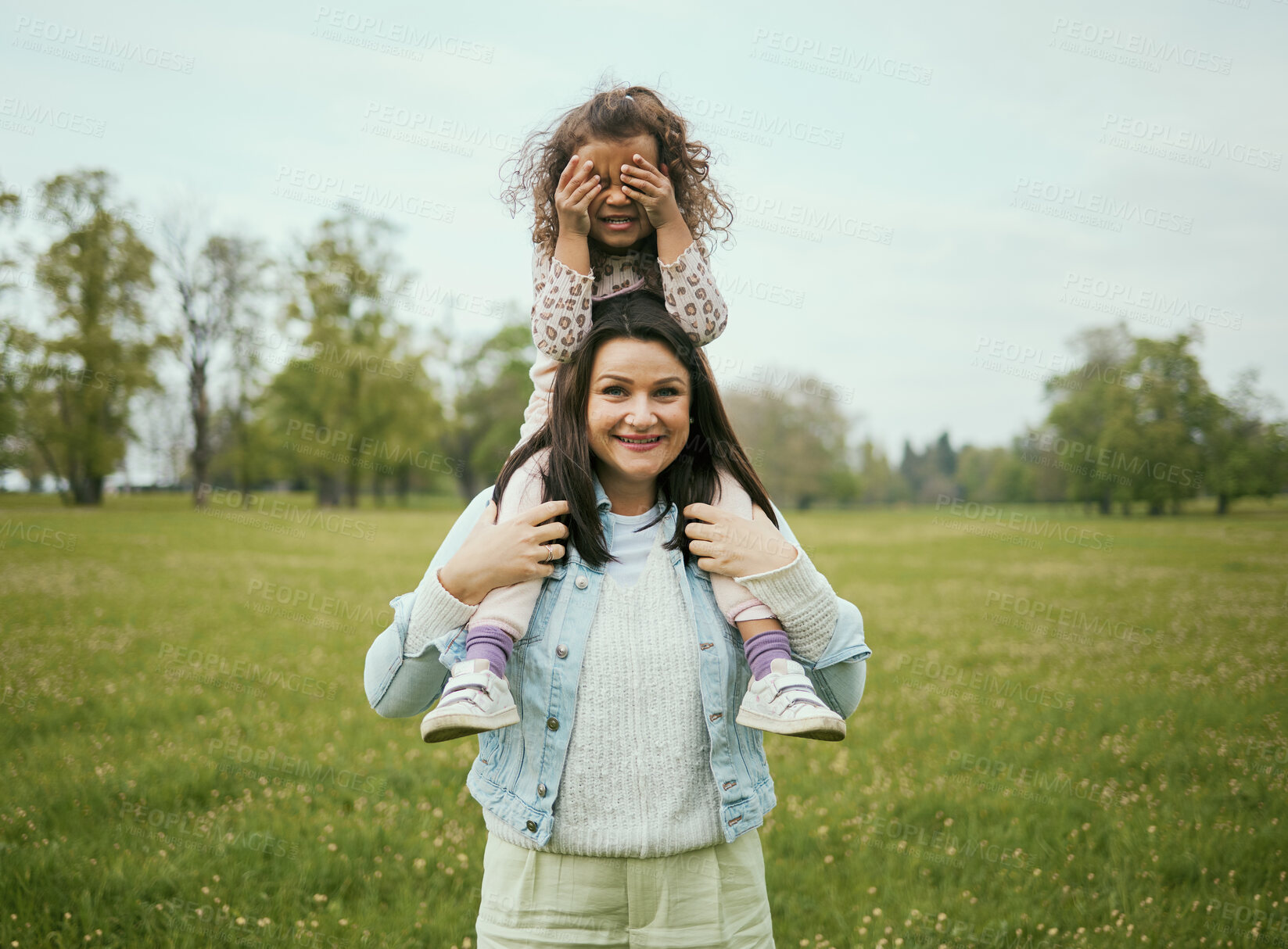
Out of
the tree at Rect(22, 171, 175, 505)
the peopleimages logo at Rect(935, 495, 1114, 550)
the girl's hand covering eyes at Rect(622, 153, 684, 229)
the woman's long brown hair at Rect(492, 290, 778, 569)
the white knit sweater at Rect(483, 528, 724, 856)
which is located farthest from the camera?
the tree at Rect(22, 171, 175, 505)

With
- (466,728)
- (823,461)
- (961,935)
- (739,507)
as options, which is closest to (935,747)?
(961,935)

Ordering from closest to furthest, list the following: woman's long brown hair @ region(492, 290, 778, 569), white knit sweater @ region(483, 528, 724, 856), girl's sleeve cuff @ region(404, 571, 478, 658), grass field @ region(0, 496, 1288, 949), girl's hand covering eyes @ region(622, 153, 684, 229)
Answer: white knit sweater @ region(483, 528, 724, 856), girl's sleeve cuff @ region(404, 571, 478, 658), woman's long brown hair @ region(492, 290, 778, 569), girl's hand covering eyes @ region(622, 153, 684, 229), grass field @ region(0, 496, 1288, 949)

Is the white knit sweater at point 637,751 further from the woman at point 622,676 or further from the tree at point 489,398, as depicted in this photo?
the tree at point 489,398

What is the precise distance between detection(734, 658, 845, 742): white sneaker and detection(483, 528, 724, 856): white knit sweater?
16cm

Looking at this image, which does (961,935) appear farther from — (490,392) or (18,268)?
(490,392)

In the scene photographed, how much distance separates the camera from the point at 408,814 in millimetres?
5805

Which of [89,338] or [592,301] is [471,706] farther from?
[89,338]

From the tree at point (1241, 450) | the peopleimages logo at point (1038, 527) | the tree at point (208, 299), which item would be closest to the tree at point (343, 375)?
the tree at point (208, 299)

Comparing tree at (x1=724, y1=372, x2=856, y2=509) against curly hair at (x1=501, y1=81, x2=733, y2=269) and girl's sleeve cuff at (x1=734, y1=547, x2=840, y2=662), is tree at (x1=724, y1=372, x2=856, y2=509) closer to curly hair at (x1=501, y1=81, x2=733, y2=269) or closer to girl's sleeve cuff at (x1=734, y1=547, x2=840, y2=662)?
curly hair at (x1=501, y1=81, x2=733, y2=269)

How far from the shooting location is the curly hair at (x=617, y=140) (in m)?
3.12

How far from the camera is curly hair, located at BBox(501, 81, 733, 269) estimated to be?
312 cm

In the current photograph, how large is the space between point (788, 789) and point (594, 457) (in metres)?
4.84

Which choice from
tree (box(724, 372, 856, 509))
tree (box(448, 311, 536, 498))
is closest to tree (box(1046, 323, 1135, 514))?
tree (box(724, 372, 856, 509))

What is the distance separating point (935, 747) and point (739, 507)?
589 centimetres
